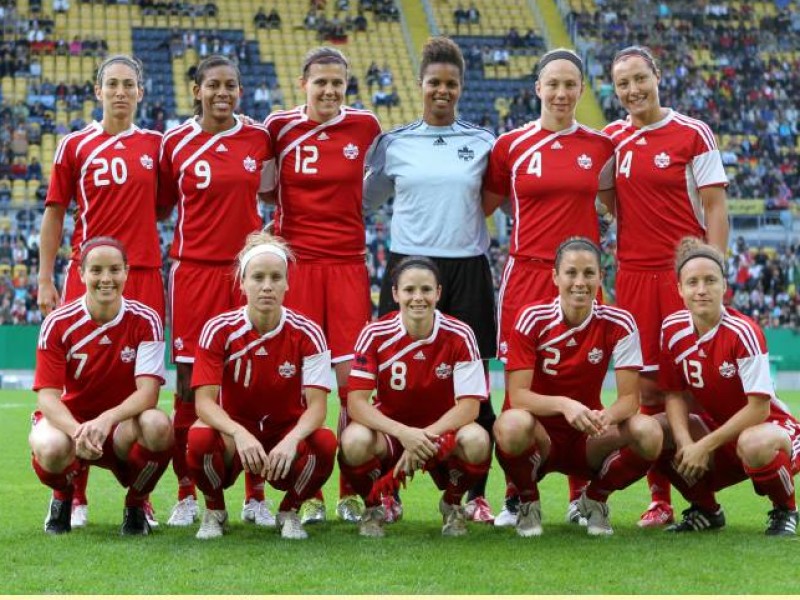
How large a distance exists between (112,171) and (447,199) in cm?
149

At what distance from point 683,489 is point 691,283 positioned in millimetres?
878

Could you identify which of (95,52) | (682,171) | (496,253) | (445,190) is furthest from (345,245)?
(95,52)

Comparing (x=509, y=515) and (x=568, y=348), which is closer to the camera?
(x=568, y=348)

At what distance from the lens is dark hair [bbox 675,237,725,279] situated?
5199mm

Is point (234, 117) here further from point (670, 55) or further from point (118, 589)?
point (670, 55)

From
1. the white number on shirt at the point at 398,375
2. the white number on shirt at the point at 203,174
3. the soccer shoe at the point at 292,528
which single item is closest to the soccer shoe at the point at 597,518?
the white number on shirt at the point at 398,375

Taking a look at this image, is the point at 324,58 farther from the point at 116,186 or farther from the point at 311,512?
the point at 311,512

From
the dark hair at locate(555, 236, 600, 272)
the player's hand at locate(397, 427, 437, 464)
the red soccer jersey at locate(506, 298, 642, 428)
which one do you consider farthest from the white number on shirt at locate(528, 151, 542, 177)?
the player's hand at locate(397, 427, 437, 464)

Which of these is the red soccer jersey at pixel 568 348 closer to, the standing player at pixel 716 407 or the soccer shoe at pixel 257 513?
the standing player at pixel 716 407

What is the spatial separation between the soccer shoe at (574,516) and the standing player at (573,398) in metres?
0.19

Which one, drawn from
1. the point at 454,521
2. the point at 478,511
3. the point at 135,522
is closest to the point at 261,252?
the point at 135,522

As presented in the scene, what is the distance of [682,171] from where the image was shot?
18.6ft

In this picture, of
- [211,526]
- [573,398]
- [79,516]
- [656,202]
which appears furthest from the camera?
[656,202]

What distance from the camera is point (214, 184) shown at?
576 cm
